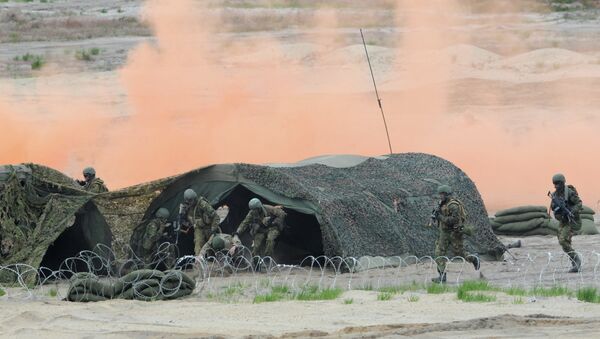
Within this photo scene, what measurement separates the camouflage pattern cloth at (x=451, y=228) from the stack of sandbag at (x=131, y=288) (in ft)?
13.5

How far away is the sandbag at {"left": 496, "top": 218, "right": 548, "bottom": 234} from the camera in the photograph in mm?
28109

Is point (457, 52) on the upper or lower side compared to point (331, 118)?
upper

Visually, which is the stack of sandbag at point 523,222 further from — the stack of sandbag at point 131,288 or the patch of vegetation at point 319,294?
the stack of sandbag at point 131,288

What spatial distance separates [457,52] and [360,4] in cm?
1072

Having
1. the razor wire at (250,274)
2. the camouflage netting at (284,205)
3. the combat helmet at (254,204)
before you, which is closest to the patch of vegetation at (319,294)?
the razor wire at (250,274)

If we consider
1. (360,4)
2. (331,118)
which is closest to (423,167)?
(331,118)

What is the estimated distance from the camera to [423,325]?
A: 1592 centimetres

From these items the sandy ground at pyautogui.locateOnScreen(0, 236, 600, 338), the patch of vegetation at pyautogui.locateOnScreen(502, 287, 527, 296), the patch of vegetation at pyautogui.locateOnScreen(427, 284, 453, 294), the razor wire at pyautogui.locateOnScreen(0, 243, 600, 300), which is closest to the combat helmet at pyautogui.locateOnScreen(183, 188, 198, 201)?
the razor wire at pyautogui.locateOnScreen(0, 243, 600, 300)

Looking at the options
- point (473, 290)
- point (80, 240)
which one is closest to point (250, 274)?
point (80, 240)

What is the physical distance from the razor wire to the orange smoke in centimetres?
1148

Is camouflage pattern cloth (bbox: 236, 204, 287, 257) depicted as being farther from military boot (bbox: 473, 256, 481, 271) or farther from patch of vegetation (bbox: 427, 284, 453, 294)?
patch of vegetation (bbox: 427, 284, 453, 294)

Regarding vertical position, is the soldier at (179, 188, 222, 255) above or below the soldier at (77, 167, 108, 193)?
below

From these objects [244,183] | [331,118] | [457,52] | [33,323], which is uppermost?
[457,52]

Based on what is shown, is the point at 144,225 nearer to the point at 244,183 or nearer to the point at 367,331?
the point at 244,183
